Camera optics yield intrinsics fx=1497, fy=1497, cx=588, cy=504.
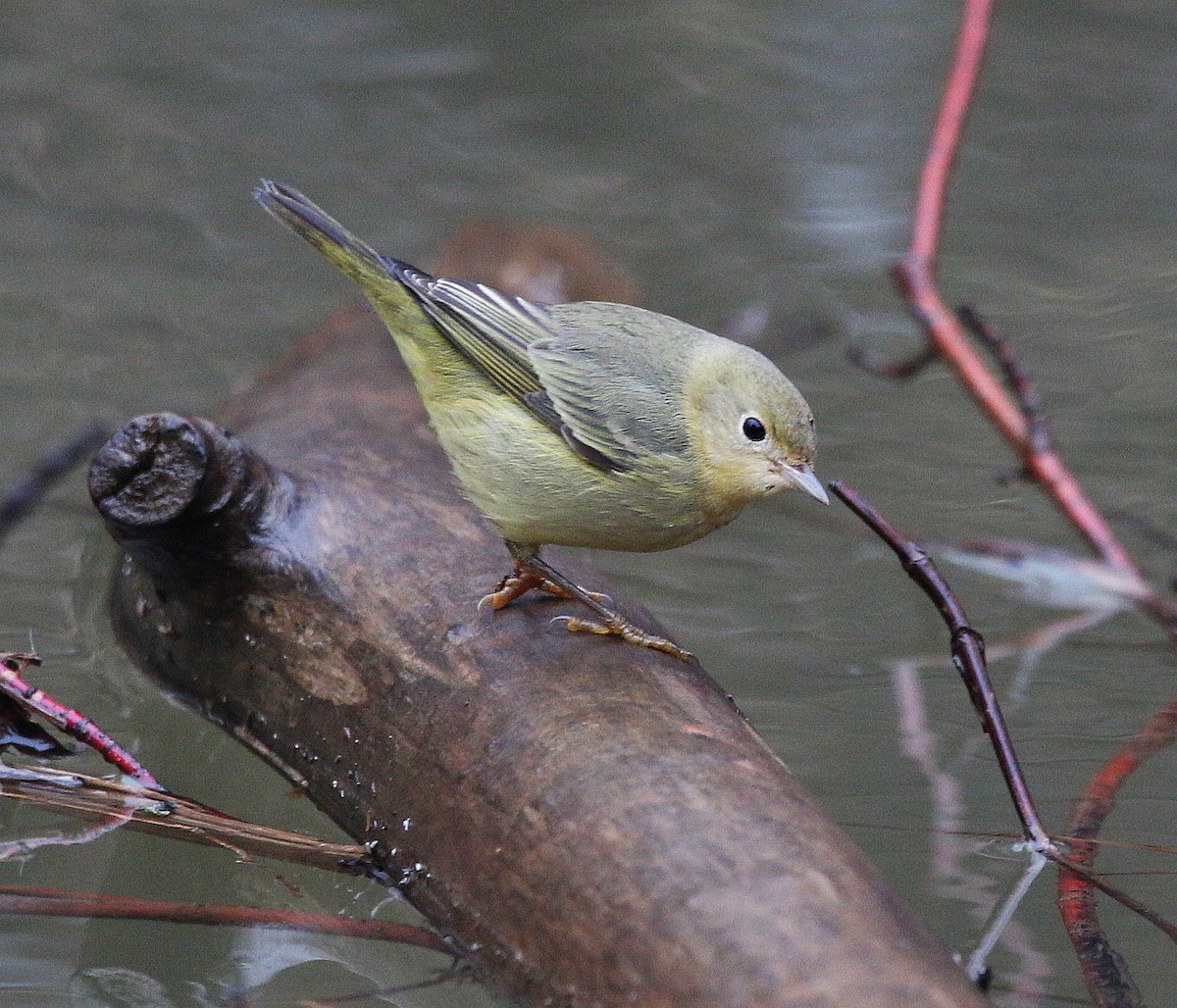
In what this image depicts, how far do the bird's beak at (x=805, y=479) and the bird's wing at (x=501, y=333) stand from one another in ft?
1.72

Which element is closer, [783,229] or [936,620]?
[936,620]

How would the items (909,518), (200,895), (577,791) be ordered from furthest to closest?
(909,518), (200,895), (577,791)

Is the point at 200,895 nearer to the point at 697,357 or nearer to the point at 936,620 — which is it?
the point at 697,357

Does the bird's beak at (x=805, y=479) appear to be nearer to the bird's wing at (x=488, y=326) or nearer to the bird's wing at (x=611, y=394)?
the bird's wing at (x=611, y=394)

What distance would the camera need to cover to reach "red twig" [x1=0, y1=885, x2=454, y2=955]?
11.1 ft

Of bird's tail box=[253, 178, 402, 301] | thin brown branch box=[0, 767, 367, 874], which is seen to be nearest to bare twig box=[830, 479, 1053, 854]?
bird's tail box=[253, 178, 402, 301]

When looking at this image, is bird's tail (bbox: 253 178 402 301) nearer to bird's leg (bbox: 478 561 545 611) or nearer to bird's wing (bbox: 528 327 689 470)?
bird's wing (bbox: 528 327 689 470)

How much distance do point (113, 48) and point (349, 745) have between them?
7.25 metres

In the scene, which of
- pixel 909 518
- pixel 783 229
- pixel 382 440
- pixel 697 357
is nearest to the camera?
pixel 697 357

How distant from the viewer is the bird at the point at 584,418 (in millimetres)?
3621

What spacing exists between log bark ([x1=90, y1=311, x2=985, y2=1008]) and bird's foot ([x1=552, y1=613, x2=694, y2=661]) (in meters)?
0.03

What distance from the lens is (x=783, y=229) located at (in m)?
8.17

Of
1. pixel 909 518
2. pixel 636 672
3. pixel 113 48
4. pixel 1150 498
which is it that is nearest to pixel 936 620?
pixel 909 518

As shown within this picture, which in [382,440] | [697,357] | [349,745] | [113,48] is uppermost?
[113,48]
